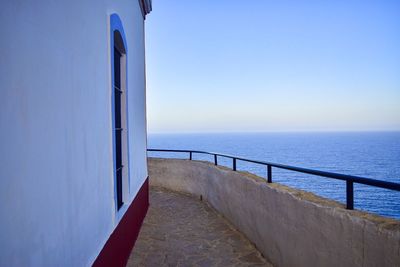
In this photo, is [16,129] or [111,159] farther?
[111,159]

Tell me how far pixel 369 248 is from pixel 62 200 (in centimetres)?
250

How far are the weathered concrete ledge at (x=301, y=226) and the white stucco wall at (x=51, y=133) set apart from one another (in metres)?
2.32

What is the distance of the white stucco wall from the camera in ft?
4.67

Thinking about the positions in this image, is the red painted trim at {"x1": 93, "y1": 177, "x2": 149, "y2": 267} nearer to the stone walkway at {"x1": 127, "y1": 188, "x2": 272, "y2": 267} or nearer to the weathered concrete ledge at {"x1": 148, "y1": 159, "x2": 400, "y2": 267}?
the stone walkway at {"x1": 127, "y1": 188, "x2": 272, "y2": 267}

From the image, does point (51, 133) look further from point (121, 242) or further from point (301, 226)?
point (301, 226)

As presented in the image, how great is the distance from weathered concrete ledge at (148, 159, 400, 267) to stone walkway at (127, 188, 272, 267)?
0.25 metres

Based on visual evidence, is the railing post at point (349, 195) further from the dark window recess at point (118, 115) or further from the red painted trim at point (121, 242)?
the dark window recess at point (118, 115)

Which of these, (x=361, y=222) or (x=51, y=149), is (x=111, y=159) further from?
(x=361, y=222)

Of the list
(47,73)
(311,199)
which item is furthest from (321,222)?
(47,73)

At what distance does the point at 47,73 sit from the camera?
1.86 meters

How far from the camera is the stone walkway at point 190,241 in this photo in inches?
192

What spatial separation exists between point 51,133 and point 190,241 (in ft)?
14.7

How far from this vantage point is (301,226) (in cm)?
370

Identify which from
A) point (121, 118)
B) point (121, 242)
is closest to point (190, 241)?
point (121, 242)
